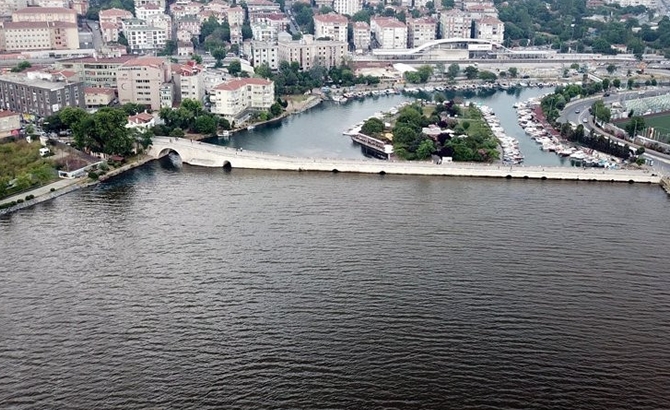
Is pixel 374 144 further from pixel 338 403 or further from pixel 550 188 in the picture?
pixel 338 403

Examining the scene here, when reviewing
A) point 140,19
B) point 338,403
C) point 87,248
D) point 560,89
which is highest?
point 140,19

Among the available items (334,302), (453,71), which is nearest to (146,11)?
(453,71)

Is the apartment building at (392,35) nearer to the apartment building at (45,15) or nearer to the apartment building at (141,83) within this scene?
the apartment building at (45,15)

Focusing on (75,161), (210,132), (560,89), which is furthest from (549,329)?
(560,89)

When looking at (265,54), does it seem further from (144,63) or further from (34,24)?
(34,24)

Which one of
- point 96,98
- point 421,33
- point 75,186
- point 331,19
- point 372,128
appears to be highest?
point 331,19

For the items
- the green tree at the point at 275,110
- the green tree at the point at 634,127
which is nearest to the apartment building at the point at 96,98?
the green tree at the point at 275,110

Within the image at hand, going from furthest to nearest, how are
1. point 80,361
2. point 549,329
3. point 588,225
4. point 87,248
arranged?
point 588,225 → point 87,248 → point 549,329 → point 80,361

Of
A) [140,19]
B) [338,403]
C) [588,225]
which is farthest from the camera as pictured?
[140,19]
